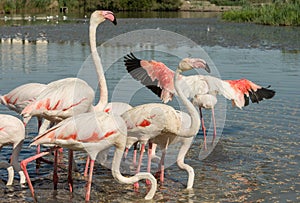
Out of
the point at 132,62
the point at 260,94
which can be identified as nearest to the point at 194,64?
the point at 132,62

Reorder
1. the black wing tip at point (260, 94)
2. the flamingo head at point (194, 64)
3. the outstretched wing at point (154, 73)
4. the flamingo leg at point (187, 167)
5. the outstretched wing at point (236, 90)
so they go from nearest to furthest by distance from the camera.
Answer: the flamingo head at point (194, 64), the flamingo leg at point (187, 167), the outstretched wing at point (154, 73), the outstretched wing at point (236, 90), the black wing tip at point (260, 94)

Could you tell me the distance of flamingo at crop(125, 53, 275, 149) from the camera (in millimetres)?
9195

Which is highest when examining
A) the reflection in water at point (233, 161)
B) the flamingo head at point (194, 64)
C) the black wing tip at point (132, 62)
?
the flamingo head at point (194, 64)

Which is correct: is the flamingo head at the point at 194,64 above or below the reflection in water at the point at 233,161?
above

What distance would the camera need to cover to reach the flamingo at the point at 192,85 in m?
9.20

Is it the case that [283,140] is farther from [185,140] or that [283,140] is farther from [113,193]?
[113,193]

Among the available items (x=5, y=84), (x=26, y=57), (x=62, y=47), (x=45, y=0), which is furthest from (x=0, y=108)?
(x=45, y=0)

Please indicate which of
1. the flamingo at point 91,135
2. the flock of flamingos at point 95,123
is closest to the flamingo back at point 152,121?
the flock of flamingos at point 95,123

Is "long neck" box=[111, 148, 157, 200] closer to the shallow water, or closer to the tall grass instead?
the shallow water

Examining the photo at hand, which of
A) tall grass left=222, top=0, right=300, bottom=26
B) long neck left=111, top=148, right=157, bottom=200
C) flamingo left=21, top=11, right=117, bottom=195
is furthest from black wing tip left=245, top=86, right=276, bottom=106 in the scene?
tall grass left=222, top=0, right=300, bottom=26

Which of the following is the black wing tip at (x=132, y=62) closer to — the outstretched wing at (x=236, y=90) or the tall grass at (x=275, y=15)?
the outstretched wing at (x=236, y=90)

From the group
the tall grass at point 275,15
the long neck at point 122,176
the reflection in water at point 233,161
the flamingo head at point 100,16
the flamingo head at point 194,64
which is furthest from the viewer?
the tall grass at point 275,15

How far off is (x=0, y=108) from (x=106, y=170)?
391 centimetres

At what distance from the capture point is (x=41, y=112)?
7199 mm
